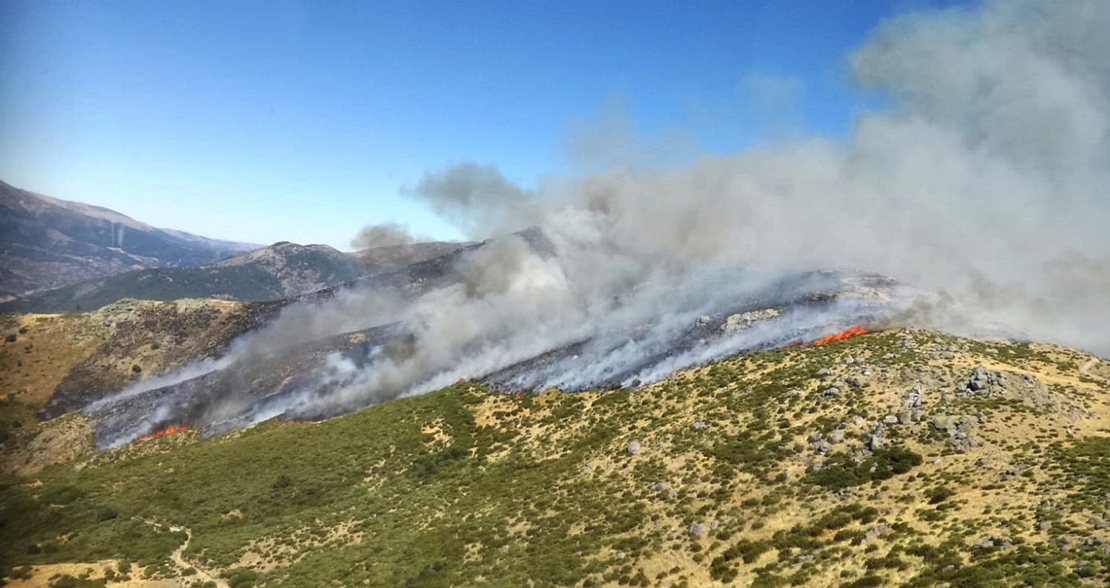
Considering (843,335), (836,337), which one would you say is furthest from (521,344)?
(843,335)

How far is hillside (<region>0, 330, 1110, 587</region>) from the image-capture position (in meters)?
31.1

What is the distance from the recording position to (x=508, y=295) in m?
129

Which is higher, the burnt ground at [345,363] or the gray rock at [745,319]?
the gray rock at [745,319]

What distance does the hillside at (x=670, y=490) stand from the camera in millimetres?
31094

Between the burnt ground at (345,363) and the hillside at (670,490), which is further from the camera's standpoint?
the burnt ground at (345,363)

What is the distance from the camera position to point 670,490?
44.7 m

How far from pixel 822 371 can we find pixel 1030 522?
26846mm

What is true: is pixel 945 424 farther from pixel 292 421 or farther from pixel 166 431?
pixel 166 431

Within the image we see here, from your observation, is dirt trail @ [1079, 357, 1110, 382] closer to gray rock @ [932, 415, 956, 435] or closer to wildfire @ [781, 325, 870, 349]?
wildfire @ [781, 325, 870, 349]

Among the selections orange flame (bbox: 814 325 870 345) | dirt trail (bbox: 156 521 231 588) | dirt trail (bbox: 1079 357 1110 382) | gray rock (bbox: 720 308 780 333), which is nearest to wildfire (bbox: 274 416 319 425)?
dirt trail (bbox: 156 521 231 588)

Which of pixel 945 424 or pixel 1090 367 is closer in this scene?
pixel 945 424

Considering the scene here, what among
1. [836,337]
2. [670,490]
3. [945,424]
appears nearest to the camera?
[945,424]

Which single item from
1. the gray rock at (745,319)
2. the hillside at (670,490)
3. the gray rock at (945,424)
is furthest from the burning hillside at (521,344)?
the gray rock at (945,424)

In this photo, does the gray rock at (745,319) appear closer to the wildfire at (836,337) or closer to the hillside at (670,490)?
the wildfire at (836,337)
